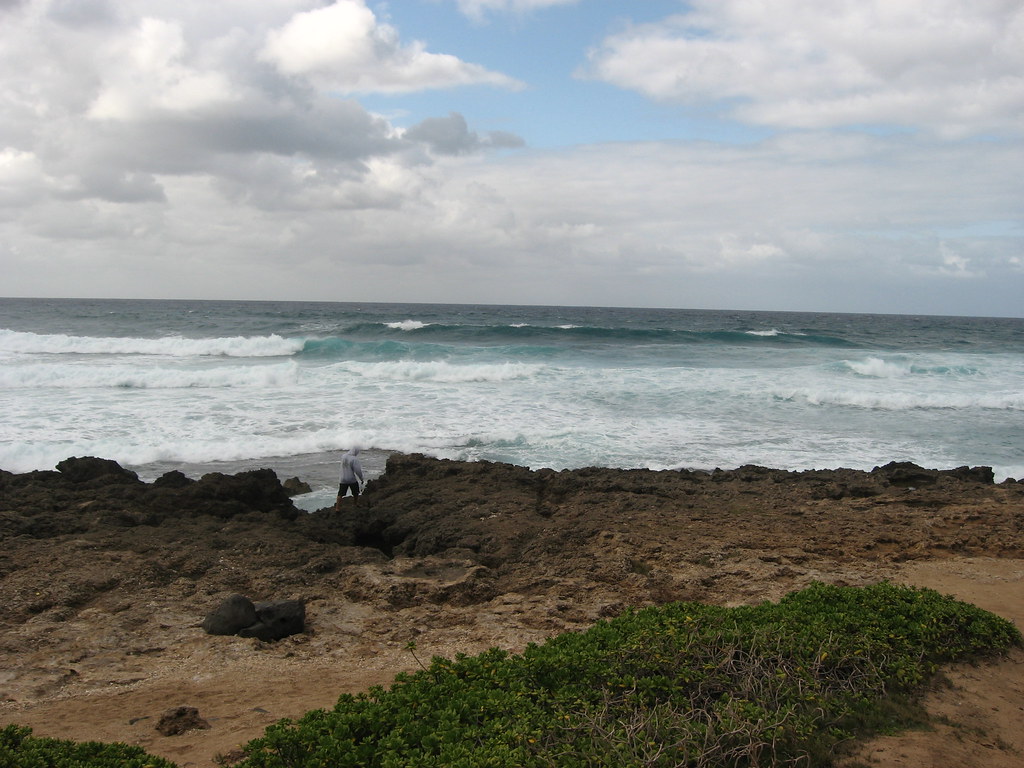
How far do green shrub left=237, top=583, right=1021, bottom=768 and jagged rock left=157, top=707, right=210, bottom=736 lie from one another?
67 cm

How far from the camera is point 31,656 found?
531 cm

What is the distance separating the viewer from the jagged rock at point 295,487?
1122 cm

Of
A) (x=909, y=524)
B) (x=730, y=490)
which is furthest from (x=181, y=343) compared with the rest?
(x=909, y=524)

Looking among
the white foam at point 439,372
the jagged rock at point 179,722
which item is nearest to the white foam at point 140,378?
the white foam at point 439,372

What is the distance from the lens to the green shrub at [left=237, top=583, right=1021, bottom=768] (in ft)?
11.5

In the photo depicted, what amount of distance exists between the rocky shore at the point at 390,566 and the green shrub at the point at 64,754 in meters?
0.39

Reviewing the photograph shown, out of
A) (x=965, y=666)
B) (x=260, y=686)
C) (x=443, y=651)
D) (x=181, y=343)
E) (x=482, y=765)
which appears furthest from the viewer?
(x=181, y=343)

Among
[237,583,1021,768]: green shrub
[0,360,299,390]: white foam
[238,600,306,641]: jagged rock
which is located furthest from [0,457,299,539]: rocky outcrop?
Answer: [0,360,299,390]: white foam

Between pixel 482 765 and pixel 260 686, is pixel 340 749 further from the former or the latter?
pixel 260 686

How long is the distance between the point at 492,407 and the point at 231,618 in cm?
1294

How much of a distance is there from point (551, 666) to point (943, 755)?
2.12 meters

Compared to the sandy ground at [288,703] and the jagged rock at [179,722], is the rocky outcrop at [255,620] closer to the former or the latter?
the sandy ground at [288,703]

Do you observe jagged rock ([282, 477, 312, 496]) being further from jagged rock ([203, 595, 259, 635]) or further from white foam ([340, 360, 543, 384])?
white foam ([340, 360, 543, 384])

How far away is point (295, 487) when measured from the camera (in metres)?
11.3
